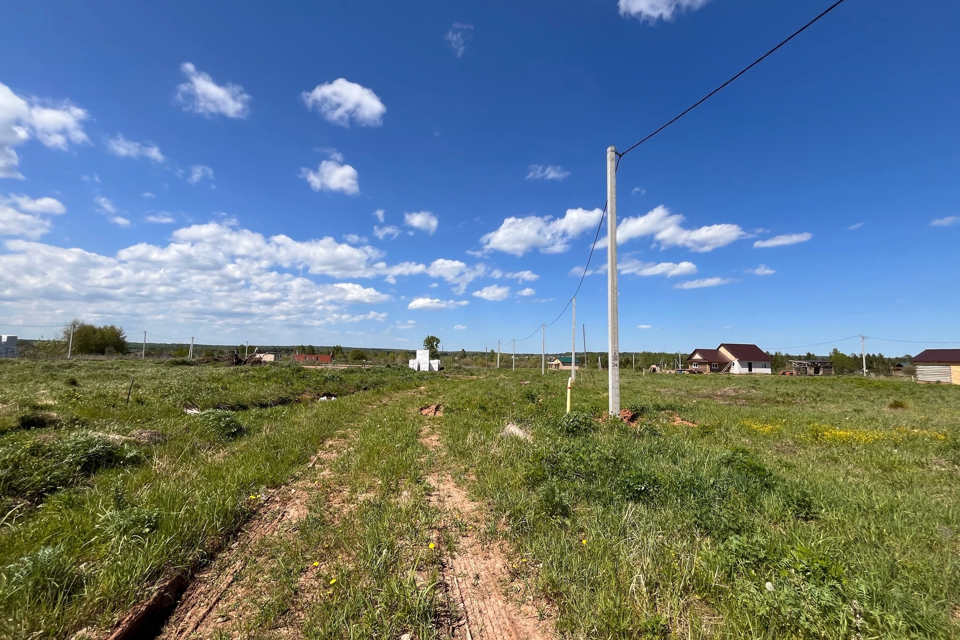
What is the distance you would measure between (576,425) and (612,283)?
3935mm

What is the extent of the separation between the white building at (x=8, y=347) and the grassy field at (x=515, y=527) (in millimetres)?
64310

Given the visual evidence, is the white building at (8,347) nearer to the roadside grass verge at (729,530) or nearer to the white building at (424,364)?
the white building at (424,364)

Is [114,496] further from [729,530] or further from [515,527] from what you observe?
[729,530]

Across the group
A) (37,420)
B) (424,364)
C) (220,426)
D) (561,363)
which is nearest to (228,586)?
(220,426)

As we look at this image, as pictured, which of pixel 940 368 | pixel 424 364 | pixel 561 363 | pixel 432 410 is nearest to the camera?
pixel 432 410

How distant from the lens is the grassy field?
2740mm

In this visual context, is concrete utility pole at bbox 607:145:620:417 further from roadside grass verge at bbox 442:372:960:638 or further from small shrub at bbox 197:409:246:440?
small shrub at bbox 197:409:246:440

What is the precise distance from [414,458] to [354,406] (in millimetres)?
7074

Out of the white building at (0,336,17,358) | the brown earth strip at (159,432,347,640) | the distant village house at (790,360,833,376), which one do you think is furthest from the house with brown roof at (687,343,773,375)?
the white building at (0,336,17,358)

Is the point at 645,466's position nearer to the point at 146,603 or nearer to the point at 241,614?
the point at 241,614

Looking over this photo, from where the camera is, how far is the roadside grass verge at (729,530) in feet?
8.80

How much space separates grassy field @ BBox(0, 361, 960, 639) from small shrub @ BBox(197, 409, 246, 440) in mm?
69

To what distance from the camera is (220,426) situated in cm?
859

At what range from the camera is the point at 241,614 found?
2918 mm
